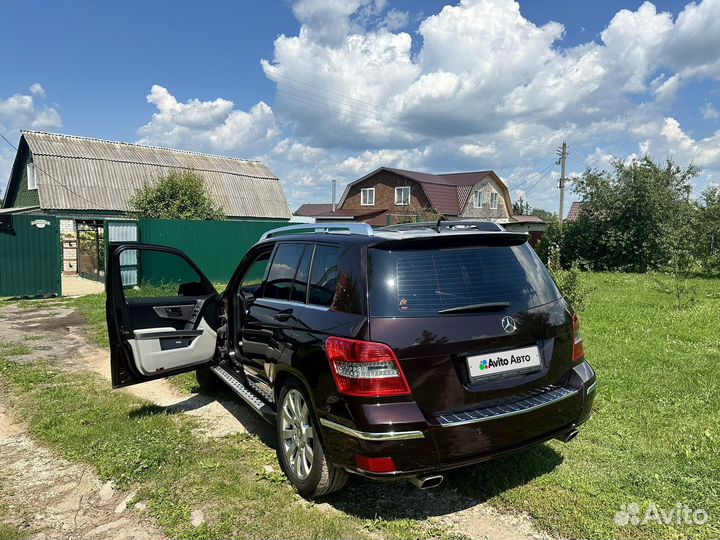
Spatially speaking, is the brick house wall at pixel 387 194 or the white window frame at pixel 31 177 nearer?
the white window frame at pixel 31 177

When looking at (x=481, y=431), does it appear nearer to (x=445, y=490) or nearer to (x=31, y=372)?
(x=445, y=490)

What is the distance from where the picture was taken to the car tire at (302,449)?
2906mm

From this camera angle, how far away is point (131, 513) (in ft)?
9.94

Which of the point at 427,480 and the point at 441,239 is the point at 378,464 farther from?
the point at 441,239

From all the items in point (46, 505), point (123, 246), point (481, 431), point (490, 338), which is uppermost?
point (123, 246)

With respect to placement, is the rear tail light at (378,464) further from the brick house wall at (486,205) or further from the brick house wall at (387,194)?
the brick house wall at (486,205)

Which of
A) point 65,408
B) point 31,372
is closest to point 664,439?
point 65,408

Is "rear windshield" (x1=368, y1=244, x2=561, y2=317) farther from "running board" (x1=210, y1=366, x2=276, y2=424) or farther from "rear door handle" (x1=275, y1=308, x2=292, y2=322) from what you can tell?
"running board" (x1=210, y1=366, x2=276, y2=424)

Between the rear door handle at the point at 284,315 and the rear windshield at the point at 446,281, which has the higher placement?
the rear windshield at the point at 446,281

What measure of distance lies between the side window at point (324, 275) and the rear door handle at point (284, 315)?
0.70ft

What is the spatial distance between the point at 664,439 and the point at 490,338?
85.2 inches

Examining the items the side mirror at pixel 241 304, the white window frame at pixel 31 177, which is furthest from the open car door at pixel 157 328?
the white window frame at pixel 31 177

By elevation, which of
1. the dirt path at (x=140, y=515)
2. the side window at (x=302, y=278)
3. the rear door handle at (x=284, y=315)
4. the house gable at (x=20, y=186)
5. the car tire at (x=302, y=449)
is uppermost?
the house gable at (x=20, y=186)

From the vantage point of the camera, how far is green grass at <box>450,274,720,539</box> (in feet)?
9.38
